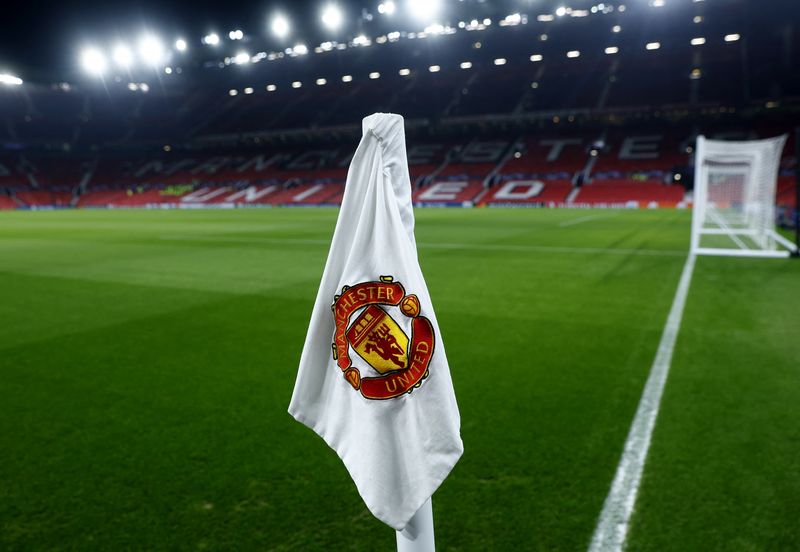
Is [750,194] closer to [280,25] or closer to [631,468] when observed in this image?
[631,468]

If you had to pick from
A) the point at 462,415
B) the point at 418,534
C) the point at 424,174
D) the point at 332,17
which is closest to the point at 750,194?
the point at 462,415

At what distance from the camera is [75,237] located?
17547 mm

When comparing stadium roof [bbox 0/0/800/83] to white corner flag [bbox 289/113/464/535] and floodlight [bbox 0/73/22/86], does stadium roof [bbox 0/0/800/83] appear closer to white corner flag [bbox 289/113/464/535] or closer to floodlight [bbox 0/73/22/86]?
floodlight [bbox 0/73/22/86]

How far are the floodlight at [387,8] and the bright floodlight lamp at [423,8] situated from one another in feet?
3.56

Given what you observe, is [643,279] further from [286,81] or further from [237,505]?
[286,81]

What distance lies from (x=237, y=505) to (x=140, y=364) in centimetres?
263

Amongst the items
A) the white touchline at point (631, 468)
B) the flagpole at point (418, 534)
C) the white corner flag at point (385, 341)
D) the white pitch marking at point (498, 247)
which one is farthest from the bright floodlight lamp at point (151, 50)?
the flagpole at point (418, 534)

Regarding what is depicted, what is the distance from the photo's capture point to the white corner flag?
1348 millimetres

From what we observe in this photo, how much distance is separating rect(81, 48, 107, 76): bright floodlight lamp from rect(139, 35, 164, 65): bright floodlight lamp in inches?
126

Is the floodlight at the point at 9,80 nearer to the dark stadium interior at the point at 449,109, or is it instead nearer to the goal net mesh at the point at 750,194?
the dark stadium interior at the point at 449,109

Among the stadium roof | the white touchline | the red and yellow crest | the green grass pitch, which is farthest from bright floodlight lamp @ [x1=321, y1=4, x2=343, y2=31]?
the red and yellow crest

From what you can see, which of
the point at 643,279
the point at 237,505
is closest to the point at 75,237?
the point at 643,279

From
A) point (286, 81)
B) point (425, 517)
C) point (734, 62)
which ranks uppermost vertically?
point (286, 81)

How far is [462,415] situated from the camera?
365 cm
